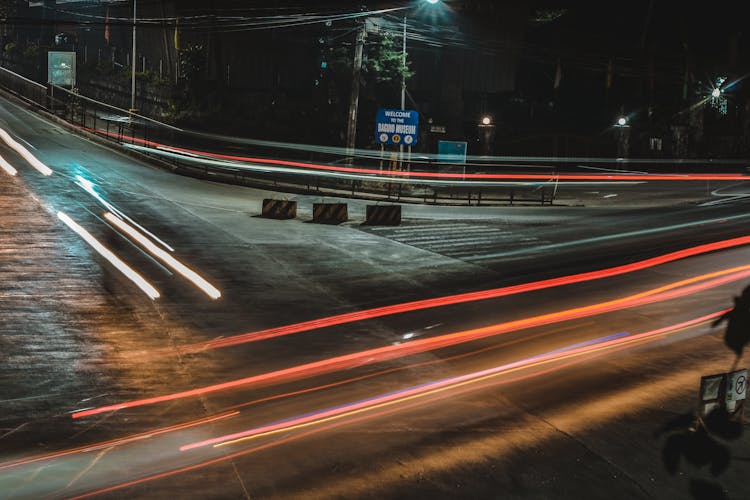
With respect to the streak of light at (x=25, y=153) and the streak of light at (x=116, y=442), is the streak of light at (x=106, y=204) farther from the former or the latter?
the streak of light at (x=116, y=442)

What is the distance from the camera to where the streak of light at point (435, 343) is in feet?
33.6

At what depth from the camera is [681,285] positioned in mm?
18328

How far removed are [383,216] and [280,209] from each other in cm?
376

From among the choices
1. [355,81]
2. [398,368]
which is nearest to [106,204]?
[355,81]

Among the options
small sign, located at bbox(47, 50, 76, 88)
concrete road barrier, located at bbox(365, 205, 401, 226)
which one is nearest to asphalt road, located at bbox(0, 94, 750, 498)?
concrete road barrier, located at bbox(365, 205, 401, 226)

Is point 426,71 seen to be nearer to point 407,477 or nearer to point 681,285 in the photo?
point 681,285

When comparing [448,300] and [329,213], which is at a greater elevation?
[329,213]

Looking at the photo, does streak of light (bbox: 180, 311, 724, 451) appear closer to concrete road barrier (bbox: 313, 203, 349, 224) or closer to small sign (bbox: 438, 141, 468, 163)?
concrete road barrier (bbox: 313, 203, 349, 224)

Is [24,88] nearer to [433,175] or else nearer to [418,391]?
[433,175]

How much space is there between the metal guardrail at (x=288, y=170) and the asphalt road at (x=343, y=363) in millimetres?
13915

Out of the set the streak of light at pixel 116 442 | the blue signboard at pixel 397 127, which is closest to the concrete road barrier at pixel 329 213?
the blue signboard at pixel 397 127

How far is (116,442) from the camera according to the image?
8.30 meters

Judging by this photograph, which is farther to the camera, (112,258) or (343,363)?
(112,258)

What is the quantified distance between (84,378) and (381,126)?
30649 millimetres
